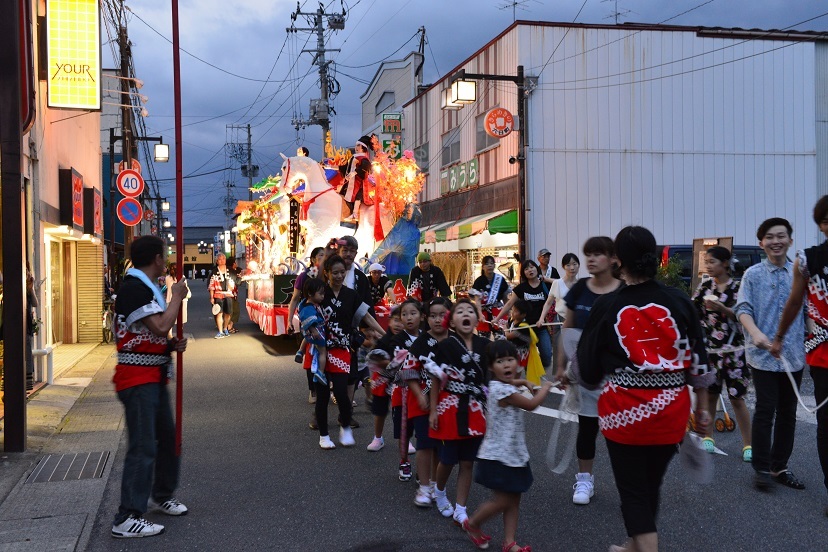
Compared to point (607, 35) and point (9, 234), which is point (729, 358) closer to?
point (9, 234)

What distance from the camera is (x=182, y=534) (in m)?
5.00

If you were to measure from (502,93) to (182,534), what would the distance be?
64.6 feet

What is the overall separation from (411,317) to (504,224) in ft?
50.2

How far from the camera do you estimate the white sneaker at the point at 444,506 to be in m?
5.23

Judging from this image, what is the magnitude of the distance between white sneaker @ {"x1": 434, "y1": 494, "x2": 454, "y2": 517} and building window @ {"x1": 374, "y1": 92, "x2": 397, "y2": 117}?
116 feet

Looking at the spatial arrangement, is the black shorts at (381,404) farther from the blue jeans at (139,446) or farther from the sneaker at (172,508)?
the blue jeans at (139,446)

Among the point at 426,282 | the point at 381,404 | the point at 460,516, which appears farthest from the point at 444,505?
the point at 426,282

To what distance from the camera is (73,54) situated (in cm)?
A: 1218

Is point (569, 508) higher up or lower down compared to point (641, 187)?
lower down

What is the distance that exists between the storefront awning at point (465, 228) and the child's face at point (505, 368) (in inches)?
662

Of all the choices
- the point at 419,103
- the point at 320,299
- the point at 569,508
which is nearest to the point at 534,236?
the point at 419,103

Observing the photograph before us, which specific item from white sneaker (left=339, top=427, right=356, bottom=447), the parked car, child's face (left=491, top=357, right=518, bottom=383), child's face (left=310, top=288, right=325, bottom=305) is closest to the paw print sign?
child's face (left=491, top=357, right=518, bottom=383)

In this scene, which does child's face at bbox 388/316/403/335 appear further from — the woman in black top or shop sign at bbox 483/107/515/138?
shop sign at bbox 483/107/515/138

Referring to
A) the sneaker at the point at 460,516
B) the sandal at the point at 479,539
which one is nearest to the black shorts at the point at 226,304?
the sneaker at the point at 460,516
